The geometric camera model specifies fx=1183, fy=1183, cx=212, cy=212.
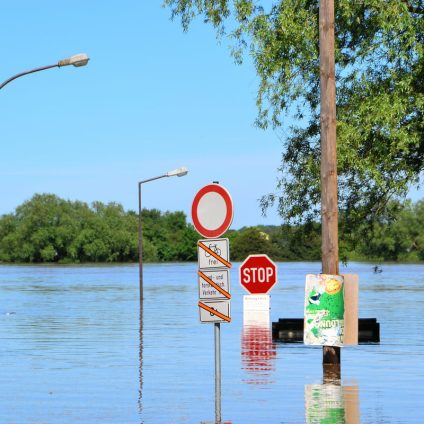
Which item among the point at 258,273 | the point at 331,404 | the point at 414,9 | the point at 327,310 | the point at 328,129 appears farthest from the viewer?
the point at 258,273

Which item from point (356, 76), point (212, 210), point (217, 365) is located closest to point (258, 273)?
point (356, 76)

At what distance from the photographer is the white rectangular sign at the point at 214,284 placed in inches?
555

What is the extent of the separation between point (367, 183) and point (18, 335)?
34.0 ft

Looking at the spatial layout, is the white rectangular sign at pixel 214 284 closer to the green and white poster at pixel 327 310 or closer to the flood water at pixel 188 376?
the flood water at pixel 188 376

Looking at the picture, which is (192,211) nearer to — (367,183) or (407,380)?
(407,380)

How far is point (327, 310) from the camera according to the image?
20359 millimetres

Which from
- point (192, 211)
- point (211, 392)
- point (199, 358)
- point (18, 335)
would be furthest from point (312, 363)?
point (18, 335)

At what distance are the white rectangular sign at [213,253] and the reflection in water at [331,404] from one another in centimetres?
220

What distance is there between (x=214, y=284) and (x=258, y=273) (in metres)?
28.9

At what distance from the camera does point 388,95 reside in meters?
25.5

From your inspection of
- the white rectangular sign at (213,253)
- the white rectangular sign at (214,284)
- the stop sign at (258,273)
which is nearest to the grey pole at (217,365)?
the white rectangular sign at (214,284)

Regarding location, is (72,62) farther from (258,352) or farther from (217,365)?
(217,365)

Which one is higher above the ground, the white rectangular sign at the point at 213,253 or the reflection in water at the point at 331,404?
the white rectangular sign at the point at 213,253

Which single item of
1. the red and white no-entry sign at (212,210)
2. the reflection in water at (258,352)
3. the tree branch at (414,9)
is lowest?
the reflection in water at (258,352)
